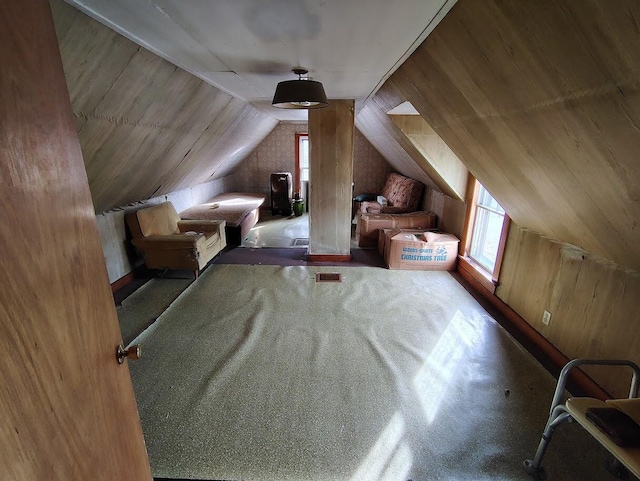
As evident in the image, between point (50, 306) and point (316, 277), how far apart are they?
10.2 ft

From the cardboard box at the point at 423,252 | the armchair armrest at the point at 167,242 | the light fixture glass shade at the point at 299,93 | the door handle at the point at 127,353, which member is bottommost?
the cardboard box at the point at 423,252

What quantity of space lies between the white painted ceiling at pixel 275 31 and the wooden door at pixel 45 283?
3.33 ft

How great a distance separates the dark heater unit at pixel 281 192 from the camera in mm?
6496

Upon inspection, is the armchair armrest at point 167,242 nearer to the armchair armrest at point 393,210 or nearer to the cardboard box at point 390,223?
the cardboard box at point 390,223

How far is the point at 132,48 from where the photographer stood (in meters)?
1.93

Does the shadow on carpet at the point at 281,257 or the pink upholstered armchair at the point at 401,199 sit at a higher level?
the pink upholstered armchair at the point at 401,199

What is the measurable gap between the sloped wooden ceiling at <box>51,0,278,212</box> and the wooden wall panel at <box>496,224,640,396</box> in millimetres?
3168

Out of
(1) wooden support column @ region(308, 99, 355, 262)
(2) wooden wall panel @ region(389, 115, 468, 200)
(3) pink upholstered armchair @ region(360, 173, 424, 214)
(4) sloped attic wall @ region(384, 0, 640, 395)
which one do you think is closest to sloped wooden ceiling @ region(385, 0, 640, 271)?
(4) sloped attic wall @ region(384, 0, 640, 395)

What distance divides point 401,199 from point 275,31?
4152 millimetres

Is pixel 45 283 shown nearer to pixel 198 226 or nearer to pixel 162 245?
pixel 162 245

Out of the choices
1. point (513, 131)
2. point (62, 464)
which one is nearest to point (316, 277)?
point (513, 131)

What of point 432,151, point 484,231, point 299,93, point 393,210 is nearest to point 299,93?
point 299,93

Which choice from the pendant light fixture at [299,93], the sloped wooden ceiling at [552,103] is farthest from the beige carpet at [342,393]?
the pendant light fixture at [299,93]

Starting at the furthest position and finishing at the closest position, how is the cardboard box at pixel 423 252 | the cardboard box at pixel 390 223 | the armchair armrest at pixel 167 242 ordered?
the cardboard box at pixel 390 223 < the cardboard box at pixel 423 252 < the armchair armrest at pixel 167 242
